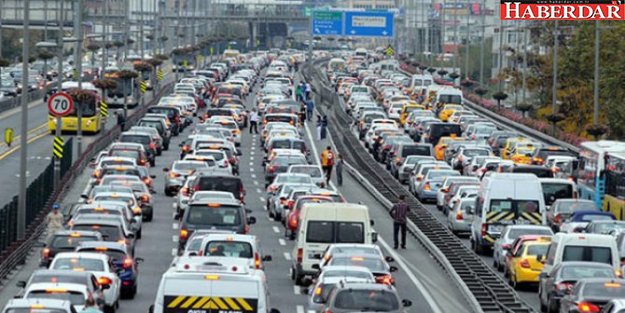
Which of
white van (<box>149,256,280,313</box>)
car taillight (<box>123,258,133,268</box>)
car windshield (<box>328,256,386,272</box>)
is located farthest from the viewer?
car taillight (<box>123,258,133,268</box>)

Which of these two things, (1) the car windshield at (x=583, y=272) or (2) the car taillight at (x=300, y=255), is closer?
(1) the car windshield at (x=583, y=272)

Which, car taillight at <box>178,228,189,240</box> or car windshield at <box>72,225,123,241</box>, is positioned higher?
car windshield at <box>72,225,123,241</box>

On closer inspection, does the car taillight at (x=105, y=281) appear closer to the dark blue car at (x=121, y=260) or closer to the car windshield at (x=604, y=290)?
the dark blue car at (x=121, y=260)

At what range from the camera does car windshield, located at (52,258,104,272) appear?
34656 mm

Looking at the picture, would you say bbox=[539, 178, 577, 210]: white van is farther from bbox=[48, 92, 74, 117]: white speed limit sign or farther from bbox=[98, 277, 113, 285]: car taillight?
bbox=[98, 277, 113, 285]: car taillight

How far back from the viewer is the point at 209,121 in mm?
90438

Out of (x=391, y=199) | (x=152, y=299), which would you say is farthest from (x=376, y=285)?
(x=391, y=199)

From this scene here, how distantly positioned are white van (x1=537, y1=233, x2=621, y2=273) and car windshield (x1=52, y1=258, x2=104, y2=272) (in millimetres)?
9546

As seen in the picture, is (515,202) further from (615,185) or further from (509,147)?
(509,147)

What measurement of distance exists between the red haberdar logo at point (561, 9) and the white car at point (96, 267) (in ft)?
126

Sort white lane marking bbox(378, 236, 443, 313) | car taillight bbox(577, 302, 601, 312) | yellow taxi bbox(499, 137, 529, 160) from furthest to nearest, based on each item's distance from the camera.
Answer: yellow taxi bbox(499, 137, 529, 160) < white lane marking bbox(378, 236, 443, 313) < car taillight bbox(577, 302, 601, 312)

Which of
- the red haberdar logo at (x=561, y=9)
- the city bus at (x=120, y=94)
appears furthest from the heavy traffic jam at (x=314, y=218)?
the city bus at (x=120, y=94)

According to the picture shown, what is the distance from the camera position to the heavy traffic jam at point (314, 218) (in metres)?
30.0

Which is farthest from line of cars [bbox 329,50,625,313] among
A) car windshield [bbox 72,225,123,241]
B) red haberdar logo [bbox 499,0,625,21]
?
car windshield [bbox 72,225,123,241]
